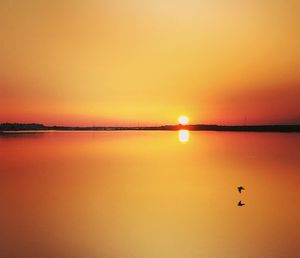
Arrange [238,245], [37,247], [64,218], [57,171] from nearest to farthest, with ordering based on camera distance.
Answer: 1. [37,247]
2. [238,245]
3. [64,218]
4. [57,171]

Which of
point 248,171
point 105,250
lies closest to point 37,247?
point 105,250

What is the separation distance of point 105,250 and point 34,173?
923 cm

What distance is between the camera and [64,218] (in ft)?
25.5

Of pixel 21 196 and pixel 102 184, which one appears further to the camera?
pixel 102 184

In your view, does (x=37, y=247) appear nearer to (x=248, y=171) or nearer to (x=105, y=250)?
(x=105, y=250)

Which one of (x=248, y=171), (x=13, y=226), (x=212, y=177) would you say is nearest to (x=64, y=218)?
(x=13, y=226)

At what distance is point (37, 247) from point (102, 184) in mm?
6085

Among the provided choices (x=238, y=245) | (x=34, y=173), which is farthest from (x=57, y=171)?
(x=238, y=245)

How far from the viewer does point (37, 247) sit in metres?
6.04

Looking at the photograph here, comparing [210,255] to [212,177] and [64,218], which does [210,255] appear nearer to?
[64,218]

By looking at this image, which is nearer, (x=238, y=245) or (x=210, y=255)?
(x=210, y=255)

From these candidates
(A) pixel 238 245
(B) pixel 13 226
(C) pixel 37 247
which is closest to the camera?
(C) pixel 37 247

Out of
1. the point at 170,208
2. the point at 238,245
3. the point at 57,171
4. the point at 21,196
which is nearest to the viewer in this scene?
the point at 238,245

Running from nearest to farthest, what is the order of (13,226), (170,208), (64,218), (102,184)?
(13,226) → (64,218) → (170,208) → (102,184)
